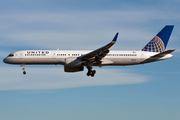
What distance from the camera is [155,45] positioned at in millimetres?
56969

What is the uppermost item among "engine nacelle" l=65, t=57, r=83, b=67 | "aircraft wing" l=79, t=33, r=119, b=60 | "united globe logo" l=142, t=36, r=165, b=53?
"united globe logo" l=142, t=36, r=165, b=53

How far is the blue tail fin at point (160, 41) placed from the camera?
186 ft

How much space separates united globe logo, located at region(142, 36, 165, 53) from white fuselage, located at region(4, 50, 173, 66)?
267cm

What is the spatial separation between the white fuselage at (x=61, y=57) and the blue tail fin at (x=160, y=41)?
316 cm

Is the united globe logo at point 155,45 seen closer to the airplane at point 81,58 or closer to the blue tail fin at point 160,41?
the blue tail fin at point 160,41

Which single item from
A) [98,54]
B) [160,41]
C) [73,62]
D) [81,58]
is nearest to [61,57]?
[73,62]

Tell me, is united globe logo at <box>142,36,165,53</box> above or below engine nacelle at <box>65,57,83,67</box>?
above

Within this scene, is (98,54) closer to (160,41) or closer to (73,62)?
(73,62)

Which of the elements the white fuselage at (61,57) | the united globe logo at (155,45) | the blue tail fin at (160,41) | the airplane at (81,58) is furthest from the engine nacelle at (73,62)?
the blue tail fin at (160,41)

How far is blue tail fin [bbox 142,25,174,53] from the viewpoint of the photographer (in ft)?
186

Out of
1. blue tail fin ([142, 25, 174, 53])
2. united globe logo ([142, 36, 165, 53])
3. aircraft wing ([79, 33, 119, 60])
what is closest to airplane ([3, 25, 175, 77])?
aircraft wing ([79, 33, 119, 60])

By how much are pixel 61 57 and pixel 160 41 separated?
19787 mm

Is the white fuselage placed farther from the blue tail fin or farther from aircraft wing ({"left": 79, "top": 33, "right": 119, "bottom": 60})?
the blue tail fin

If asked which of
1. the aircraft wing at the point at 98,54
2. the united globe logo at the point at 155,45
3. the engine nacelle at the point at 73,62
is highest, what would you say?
the united globe logo at the point at 155,45
